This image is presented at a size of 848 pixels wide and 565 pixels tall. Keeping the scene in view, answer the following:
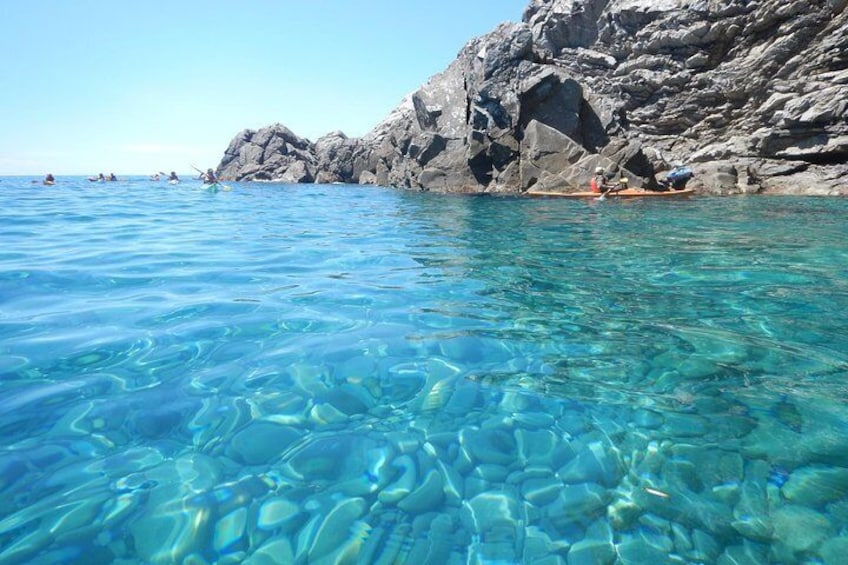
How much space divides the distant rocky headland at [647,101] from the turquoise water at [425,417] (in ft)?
71.4

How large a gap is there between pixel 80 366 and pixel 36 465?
4.62 ft

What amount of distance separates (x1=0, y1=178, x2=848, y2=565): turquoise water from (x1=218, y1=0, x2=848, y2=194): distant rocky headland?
21.8m

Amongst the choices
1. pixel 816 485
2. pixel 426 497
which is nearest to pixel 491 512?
pixel 426 497

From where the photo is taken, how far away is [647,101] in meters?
33.8

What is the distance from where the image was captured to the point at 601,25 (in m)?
35.5

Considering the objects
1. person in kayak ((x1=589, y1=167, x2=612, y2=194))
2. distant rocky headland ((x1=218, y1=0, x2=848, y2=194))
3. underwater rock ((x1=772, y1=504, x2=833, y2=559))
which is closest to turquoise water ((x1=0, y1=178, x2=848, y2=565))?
underwater rock ((x1=772, y1=504, x2=833, y2=559))

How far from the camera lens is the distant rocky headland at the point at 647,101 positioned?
80.5ft

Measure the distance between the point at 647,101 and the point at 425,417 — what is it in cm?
3816

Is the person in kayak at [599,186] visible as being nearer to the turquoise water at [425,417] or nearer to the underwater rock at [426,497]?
the turquoise water at [425,417]

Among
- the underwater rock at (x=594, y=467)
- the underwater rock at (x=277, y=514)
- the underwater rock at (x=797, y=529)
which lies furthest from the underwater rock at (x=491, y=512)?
the underwater rock at (x=797, y=529)

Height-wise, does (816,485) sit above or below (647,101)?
below

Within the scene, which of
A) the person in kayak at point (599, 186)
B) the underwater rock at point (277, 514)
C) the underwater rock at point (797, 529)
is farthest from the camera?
the person in kayak at point (599, 186)

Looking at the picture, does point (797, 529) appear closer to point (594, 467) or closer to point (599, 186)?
point (594, 467)

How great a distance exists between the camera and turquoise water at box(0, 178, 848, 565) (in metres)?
2.18
